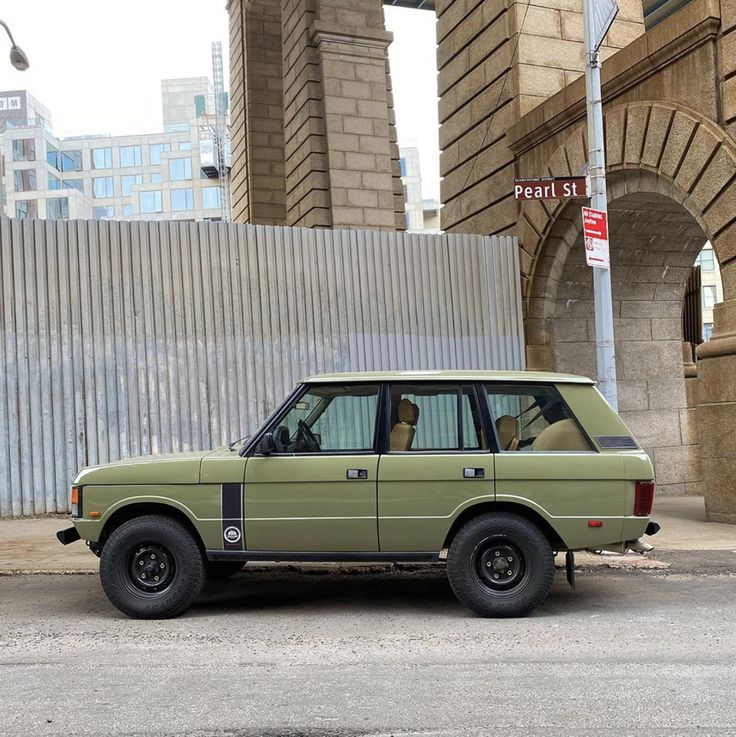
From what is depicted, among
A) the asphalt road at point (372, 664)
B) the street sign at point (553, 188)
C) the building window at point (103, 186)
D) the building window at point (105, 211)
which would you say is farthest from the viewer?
the building window at point (105, 211)

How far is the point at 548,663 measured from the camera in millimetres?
5035

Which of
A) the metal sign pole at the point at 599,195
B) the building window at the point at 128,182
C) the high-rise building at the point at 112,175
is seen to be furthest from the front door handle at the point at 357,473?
the building window at the point at 128,182

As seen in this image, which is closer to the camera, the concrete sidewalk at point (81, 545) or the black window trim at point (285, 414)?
the black window trim at point (285, 414)

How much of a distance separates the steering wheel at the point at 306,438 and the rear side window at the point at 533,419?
134 cm

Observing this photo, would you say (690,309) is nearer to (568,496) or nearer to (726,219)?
(726,219)

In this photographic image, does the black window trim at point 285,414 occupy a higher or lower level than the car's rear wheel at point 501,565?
higher

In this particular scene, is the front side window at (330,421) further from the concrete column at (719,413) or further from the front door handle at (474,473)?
the concrete column at (719,413)

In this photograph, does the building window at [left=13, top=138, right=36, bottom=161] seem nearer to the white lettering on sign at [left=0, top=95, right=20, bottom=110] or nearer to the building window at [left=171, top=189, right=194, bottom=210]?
the building window at [left=171, top=189, right=194, bottom=210]

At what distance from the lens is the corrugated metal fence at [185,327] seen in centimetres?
1160

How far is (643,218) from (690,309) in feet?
16.8

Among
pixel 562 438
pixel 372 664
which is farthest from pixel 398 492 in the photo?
pixel 372 664

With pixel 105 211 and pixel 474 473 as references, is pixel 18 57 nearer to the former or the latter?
pixel 474 473

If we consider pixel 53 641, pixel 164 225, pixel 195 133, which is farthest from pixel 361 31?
pixel 195 133

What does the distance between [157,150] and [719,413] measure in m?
84.6
